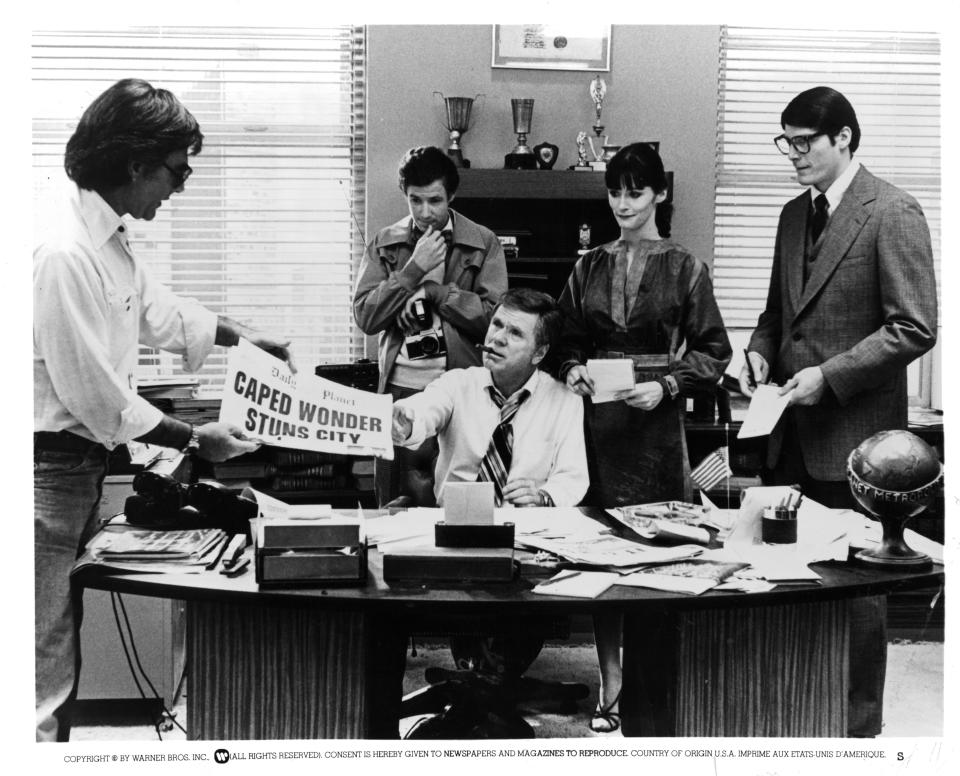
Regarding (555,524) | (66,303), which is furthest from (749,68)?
(66,303)

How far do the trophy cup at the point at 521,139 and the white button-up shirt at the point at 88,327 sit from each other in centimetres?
117

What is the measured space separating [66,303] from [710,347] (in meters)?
1.63

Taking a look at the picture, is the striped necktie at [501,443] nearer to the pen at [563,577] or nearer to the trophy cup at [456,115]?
the pen at [563,577]

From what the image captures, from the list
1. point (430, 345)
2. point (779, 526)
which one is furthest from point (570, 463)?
point (779, 526)

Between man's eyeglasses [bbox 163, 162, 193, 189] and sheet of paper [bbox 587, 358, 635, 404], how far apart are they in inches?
44.7

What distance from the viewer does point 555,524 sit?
87.3 inches

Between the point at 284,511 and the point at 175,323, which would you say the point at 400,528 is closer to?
the point at 284,511

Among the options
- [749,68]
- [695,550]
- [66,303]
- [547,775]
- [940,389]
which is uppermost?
[749,68]

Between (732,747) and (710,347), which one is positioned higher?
(710,347)

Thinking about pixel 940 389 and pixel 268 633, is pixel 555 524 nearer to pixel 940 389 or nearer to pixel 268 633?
pixel 268 633

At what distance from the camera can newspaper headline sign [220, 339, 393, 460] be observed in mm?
2314

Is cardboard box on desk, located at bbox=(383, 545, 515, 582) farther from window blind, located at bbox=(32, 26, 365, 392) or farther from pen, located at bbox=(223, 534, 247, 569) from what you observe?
window blind, located at bbox=(32, 26, 365, 392)

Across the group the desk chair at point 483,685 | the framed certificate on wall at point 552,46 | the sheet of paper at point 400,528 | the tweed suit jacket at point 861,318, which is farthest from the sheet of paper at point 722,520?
the framed certificate on wall at point 552,46

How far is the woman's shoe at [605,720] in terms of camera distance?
2514 millimetres
